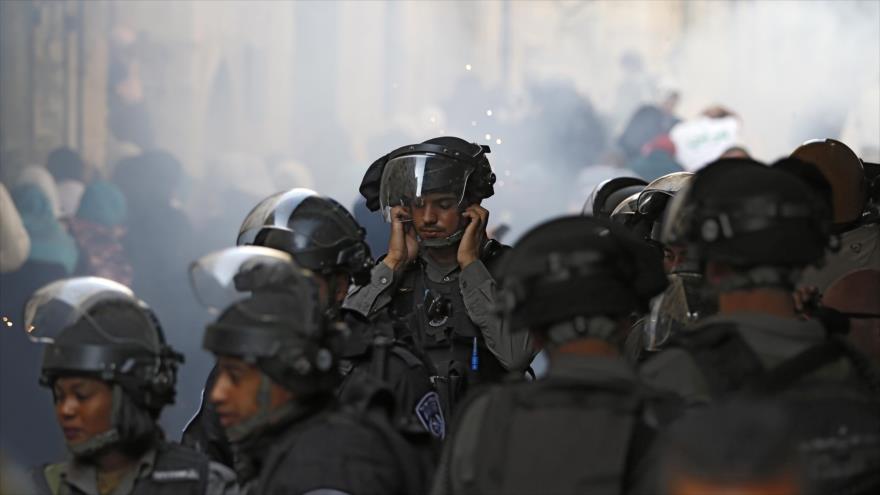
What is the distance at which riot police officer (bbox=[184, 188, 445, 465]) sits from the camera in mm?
4215

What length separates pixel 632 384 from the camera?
116 inches

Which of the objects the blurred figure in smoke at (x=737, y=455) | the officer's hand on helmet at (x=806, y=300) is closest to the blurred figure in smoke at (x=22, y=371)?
the officer's hand on helmet at (x=806, y=300)

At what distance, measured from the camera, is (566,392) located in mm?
2918

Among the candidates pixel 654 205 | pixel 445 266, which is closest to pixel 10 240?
pixel 445 266

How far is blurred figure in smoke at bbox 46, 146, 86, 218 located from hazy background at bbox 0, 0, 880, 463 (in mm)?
Answer: 65

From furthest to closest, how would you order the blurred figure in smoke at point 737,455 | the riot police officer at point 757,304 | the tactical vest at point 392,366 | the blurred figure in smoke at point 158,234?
the blurred figure in smoke at point 158,234 < the tactical vest at point 392,366 < the riot police officer at point 757,304 < the blurred figure in smoke at point 737,455

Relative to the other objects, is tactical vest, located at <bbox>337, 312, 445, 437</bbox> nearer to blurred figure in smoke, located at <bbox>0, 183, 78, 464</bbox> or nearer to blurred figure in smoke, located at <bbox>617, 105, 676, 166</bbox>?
blurred figure in smoke, located at <bbox>0, 183, 78, 464</bbox>

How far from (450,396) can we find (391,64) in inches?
226

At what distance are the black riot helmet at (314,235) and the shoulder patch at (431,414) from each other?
1.49 ft

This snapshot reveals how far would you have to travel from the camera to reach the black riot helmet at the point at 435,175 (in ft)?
16.9

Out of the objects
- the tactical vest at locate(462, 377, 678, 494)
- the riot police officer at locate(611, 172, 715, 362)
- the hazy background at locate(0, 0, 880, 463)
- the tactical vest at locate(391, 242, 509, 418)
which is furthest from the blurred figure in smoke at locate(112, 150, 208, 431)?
the tactical vest at locate(462, 377, 678, 494)

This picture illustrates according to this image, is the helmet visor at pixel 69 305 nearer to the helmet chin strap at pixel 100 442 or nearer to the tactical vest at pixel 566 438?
the helmet chin strap at pixel 100 442

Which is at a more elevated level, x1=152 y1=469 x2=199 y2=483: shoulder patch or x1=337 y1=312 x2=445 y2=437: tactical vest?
Result: x1=337 y1=312 x2=445 y2=437: tactical vest

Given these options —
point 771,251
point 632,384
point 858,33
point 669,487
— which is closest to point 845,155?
point 771,251
